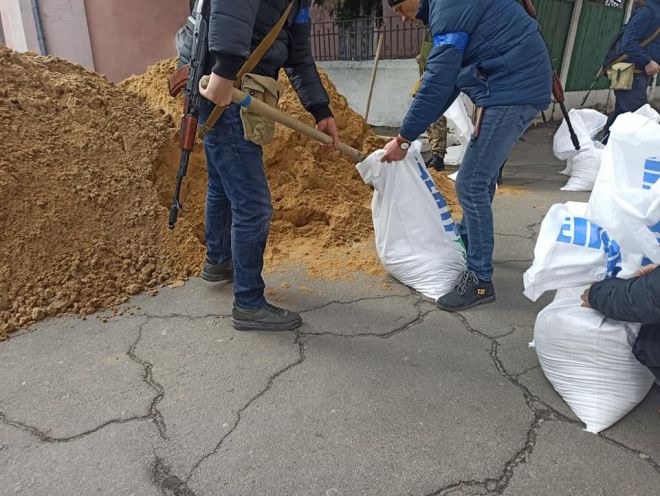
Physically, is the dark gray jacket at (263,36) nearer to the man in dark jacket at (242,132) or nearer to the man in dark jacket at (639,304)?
the man in dark jacket at (242,132)

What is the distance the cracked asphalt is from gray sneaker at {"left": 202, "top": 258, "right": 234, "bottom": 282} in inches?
8.0

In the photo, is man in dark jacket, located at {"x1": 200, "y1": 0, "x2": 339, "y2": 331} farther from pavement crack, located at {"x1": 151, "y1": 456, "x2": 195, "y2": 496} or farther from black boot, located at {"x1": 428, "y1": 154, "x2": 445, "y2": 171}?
black boot, located at {"x1": 428, "y1": 154, "x2": 445, "y2": 171}

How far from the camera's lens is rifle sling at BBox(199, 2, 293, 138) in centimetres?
213

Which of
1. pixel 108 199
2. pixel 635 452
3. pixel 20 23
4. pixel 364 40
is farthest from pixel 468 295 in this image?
pixel 364 40

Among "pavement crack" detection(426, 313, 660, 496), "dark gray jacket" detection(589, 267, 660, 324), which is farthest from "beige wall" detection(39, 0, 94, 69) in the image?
"dark gray jacket" detection(589, 267, 660, 324)

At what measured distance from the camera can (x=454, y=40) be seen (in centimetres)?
232

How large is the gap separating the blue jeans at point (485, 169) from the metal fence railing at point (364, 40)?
6827mm

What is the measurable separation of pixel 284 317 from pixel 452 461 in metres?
1.11

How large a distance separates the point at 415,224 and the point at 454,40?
38.6 inches

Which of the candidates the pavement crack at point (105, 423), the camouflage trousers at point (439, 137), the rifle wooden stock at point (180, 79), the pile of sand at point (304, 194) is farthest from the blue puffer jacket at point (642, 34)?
the pavement crack at point (105, 423)

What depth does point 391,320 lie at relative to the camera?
2.68 m

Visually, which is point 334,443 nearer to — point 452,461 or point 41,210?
point 452,461

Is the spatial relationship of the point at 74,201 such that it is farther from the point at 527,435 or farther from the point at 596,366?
the point at 596,366

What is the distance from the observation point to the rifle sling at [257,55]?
213cm
